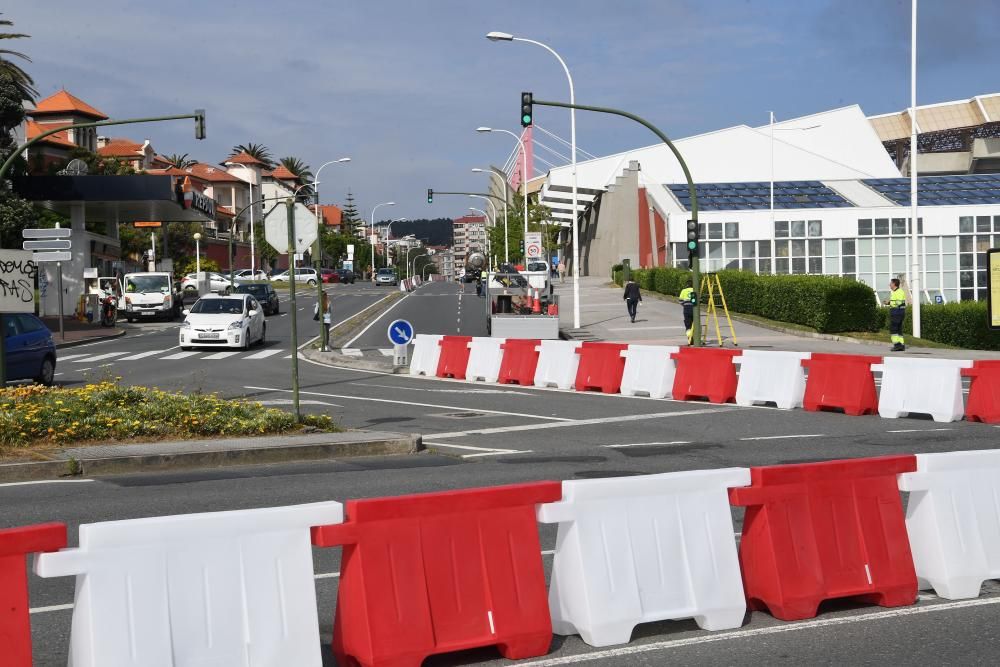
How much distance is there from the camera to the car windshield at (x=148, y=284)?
169ft

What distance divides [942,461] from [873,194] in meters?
57.4

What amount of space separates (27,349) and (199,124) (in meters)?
13.6

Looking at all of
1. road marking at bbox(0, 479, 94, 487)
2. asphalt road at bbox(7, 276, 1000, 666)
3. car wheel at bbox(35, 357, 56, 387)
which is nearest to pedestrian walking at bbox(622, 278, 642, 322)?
asphalt road at bbox(7, 276, 1000, 666)

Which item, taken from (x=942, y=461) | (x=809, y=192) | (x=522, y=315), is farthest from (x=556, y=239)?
(x=942, y=461)

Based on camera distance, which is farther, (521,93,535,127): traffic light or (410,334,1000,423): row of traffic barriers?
(521,93,535,127): traffic light

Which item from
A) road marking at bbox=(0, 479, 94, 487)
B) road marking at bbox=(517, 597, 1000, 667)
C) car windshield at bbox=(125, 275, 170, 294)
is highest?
car windshield at bbox=(125, 275, 170, 294)

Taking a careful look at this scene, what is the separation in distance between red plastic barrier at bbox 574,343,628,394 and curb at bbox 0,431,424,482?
26.5 feet

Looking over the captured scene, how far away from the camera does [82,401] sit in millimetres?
14391

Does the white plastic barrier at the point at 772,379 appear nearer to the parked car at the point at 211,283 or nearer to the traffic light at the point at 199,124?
the traffic light at the point at 199,124

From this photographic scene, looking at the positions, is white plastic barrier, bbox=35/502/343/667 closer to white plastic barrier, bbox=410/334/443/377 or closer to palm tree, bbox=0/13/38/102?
white plastic barrier, bbox=410/334/443/377

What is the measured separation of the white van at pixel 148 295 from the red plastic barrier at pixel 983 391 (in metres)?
41.1

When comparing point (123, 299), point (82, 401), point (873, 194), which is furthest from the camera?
point (873, 194)

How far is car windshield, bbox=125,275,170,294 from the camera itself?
5153cm

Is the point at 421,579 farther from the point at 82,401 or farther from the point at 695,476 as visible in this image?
the point at 82,401
